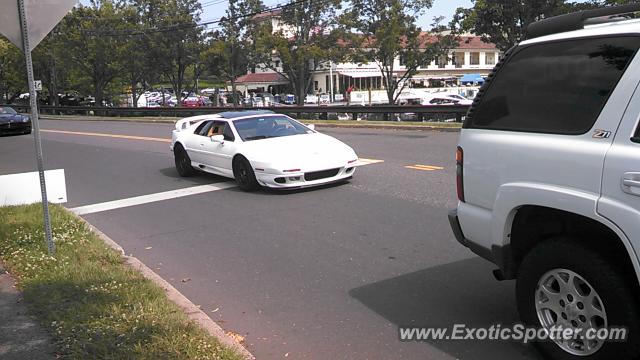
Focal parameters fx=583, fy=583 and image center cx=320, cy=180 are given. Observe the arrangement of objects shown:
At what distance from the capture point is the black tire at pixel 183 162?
1169 centimetres

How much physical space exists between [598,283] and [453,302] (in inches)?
65.3

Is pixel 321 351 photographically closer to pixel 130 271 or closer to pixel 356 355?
pixel 356 355

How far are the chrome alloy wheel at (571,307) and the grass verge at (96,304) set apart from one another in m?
1.90

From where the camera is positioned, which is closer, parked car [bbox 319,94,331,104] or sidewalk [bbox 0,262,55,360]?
sidewalk [bbox 0,262,55,360]

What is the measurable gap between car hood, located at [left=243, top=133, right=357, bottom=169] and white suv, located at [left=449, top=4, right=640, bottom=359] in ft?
A: 17.6

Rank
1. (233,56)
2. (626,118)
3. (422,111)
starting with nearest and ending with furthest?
(626,118) < (422,111) < (233,56)

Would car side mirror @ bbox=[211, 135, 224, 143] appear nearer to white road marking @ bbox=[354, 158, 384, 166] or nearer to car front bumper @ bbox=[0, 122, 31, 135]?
white road marking @ bbox=[354, 158, 384, 166]

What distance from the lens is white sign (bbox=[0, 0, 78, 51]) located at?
17.6 ft

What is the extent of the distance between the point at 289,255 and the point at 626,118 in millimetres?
3840

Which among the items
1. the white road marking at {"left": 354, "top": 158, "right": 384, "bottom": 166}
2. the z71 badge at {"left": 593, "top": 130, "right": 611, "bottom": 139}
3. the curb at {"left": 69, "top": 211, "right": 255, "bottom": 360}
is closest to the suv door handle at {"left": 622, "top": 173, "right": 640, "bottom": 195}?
the z71 badge at {"left": 593, "top": 130, "right": 611, "bottom": 139}

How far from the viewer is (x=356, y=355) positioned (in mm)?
3838

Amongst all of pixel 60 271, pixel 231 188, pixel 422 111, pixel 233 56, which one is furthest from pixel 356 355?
pixel 233 56

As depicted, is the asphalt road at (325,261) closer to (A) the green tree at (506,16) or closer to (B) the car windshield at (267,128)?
(B) the car windshield at (267,128)

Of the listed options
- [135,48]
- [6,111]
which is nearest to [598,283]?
[6,111]
